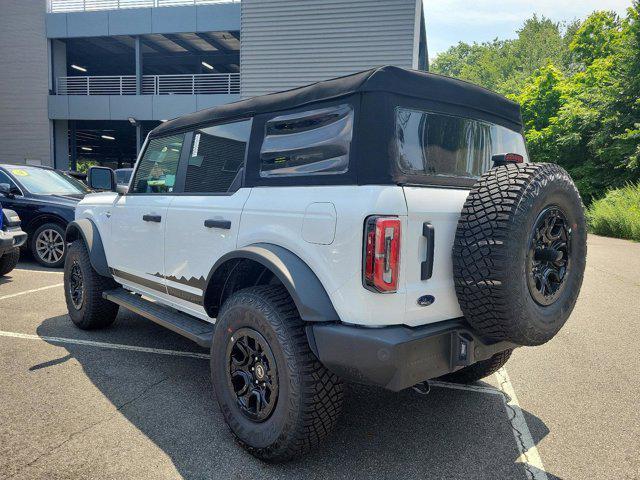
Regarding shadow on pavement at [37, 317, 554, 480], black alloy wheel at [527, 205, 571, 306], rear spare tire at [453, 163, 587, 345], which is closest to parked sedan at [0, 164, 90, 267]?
shadow on pavement at [37, 317, 554, 480]

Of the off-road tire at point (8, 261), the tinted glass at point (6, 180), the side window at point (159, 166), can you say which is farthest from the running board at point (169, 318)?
the tinted glass at point (6, 180)

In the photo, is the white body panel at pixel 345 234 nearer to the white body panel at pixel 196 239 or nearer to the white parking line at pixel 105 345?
the white body panel at pixel 196 239

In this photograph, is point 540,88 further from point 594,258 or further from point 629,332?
point 629,332

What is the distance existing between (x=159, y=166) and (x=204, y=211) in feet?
3.41

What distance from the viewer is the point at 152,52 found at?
22.4 m

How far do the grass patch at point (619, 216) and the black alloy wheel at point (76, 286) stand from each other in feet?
44.4

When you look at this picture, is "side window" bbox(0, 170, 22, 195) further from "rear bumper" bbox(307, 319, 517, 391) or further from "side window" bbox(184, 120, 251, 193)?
"rear bumper" bbox(307, 319, 517, 391)

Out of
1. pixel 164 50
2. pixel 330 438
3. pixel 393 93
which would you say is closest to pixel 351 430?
pixel 330 438

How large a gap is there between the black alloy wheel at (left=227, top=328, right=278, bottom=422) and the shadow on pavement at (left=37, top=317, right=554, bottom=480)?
A: 0.95 feet

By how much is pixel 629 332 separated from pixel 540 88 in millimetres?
24675

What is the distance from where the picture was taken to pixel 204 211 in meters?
3.19

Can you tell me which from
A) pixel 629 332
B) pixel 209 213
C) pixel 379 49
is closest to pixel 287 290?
pixel 209 213

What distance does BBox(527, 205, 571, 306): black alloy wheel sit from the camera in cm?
238

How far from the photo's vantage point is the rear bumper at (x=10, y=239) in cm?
649
